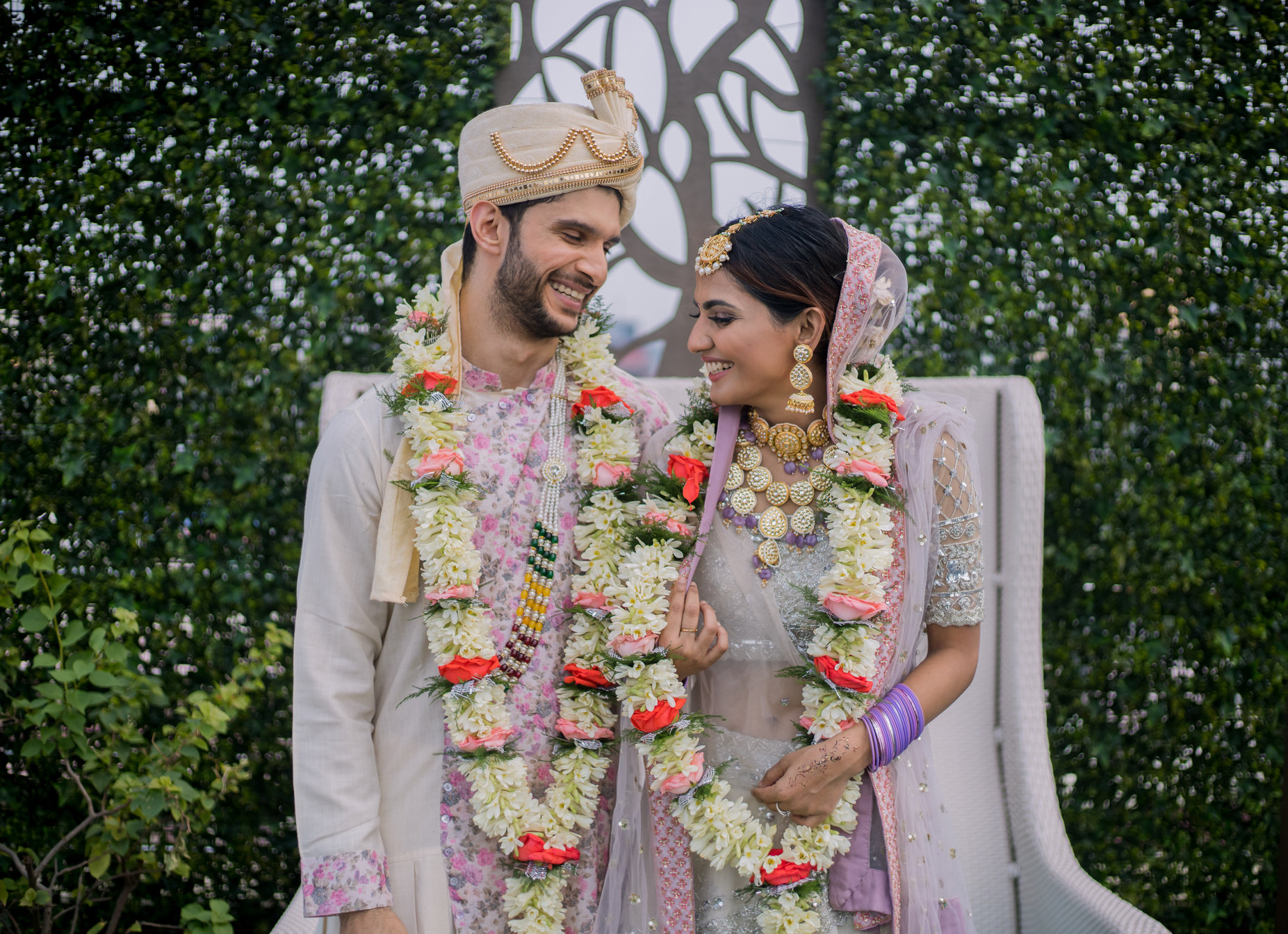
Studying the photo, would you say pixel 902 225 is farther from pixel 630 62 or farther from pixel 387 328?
pixel 387 328

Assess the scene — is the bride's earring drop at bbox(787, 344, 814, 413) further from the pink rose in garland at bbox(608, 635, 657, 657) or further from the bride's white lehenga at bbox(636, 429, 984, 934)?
the pink rose in garland at bbox(608, 635, 657, 657)

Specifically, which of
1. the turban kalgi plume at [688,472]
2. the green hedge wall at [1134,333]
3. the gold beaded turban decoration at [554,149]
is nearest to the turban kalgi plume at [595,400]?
the turban kalgi plume at [688,472]

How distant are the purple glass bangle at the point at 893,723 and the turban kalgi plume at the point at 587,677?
51 cm

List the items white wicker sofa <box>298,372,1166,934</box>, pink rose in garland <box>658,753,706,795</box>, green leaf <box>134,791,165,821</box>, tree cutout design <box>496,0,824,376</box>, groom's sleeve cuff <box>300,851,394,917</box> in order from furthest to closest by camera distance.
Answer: tree cutout design <box>496,0,824,376</box>, green leaf <box>134,791,165,821</box>, white wicker sofa <box>298,372,1166,934</box>, pink rose in garland <box>658,753,706,795</box>, groom's sleeve cuff <box>300,851,394,917</box>

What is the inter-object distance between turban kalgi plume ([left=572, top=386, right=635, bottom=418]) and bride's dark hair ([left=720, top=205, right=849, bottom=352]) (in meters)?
0.37

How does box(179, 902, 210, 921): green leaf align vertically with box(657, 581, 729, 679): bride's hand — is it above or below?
below

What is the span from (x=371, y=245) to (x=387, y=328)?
0.29 metres

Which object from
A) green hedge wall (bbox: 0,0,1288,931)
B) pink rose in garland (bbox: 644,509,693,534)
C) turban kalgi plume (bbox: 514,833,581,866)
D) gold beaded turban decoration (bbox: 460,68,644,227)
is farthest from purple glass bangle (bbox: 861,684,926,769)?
green hedge wall (bbox: 0,0,1288,931)

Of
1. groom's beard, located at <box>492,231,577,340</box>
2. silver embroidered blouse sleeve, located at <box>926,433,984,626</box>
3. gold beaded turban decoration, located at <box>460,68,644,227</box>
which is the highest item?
gold beaded turban decoration, located at <box>460,68,644,227</box>

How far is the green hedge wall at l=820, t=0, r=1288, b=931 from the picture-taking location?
3182mm

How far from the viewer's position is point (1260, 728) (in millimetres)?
3227

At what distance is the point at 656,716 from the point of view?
175 cm

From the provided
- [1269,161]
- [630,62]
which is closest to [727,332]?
[630,62]

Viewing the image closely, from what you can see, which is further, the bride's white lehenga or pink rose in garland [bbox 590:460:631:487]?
pink rose in garland [bbox 590:460:631:487]
